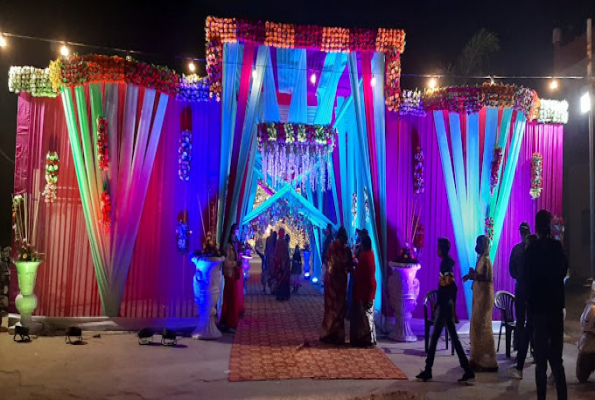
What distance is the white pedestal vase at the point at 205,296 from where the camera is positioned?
6258mm

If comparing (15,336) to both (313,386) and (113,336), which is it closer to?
(113,336)

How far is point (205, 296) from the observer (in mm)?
6266

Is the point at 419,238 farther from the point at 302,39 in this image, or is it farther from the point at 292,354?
the point at 302,39

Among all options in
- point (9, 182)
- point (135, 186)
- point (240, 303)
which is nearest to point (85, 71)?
point (135, 186)

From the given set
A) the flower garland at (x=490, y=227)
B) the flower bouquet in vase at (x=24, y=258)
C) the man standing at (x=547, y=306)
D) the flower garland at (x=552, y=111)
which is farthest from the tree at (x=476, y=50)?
the flower bouquet in vase at (x=24, y=258)

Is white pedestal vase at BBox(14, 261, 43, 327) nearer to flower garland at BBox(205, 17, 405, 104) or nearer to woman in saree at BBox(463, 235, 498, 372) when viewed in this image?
flower garland at BBox(205, 17, 405, 104)

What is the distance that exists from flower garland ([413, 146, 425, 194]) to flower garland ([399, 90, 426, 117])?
23.1 inches

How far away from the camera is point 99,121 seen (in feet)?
21.0

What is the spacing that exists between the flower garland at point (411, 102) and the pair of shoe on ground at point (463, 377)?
12.9 feet

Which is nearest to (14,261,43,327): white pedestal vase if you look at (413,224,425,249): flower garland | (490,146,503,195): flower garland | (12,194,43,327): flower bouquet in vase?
(12,194,43,327): flower bouquet in vase

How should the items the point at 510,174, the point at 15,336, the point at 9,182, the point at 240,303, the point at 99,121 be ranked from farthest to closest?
the point at 9,182, the point at 240,303, the point at 510,174, the point at 99,121, the point at 15,336

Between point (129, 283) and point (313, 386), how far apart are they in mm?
3353

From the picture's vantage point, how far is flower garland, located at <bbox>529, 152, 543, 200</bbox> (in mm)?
7109

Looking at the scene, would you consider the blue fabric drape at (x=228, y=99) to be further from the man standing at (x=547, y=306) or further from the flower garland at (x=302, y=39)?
the man standing at (x=547, y=306)
